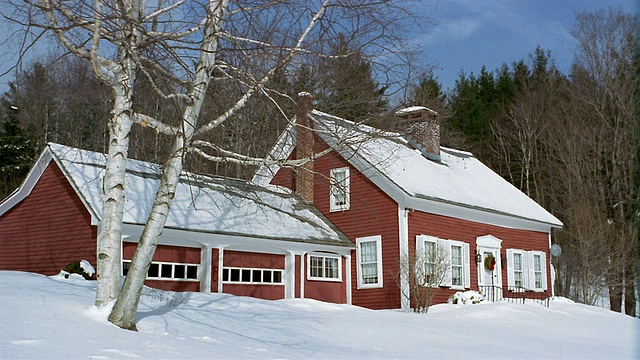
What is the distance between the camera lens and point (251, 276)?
18000 millimetres

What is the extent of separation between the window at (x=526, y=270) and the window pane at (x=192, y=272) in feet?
36.0

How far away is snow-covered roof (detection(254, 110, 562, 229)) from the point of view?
62.8ft

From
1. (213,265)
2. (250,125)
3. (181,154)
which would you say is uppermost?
(250,125)

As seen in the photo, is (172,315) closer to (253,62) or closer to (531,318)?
(253,62)

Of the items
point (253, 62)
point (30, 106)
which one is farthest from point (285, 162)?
point (30, 106)

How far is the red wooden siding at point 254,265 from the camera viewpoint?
17.5 metres

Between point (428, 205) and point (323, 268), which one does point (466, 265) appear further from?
point (323, 268)

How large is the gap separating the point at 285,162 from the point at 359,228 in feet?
35.0

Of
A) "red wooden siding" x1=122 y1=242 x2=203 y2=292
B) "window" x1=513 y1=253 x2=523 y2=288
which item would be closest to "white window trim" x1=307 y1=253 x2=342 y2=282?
"red wooden siding" x1=122 y1=242 x2=203 y2=292

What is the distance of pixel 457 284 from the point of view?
67.9ft

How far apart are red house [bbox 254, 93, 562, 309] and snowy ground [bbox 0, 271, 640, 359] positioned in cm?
321

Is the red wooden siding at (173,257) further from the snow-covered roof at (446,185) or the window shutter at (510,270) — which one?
the window shutter at (510,270)

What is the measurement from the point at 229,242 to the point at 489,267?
29.3 feet

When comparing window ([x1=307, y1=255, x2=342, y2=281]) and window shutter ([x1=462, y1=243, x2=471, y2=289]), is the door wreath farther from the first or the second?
window ([x1=307, y1=255, x2=342, y2=281])
